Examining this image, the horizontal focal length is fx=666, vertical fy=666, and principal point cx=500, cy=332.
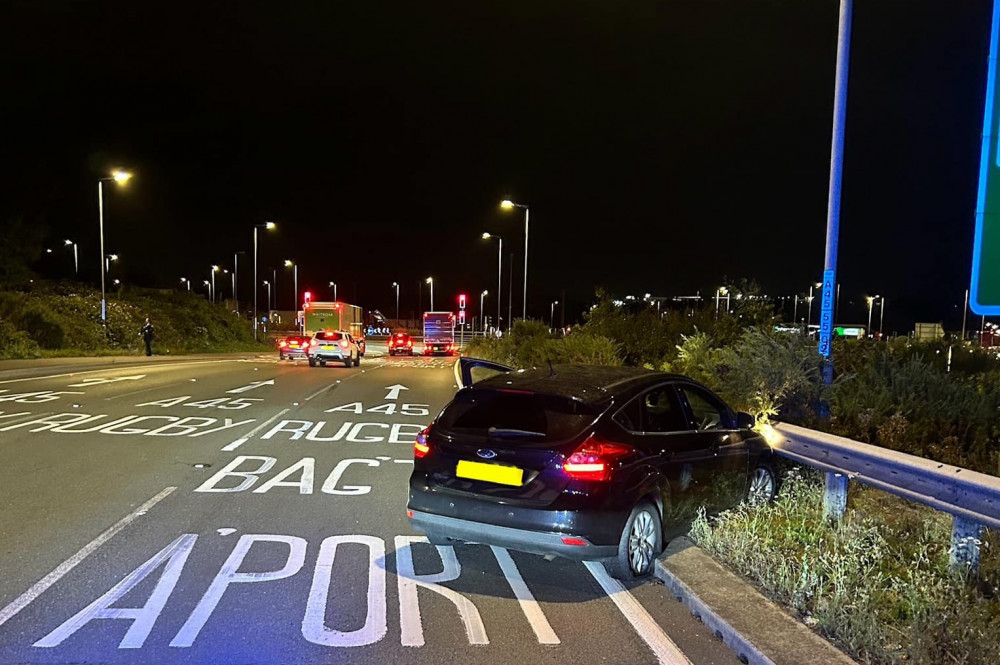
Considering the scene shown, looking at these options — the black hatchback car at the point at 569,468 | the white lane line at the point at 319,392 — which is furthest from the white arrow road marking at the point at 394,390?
the black hatchback car at the point at 569,468

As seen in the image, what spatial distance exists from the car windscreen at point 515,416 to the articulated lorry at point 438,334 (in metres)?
42.7

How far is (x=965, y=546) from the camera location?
427cm

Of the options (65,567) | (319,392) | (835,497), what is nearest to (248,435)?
(65,567)

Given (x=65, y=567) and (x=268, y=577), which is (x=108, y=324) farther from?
(x=268, y=577)

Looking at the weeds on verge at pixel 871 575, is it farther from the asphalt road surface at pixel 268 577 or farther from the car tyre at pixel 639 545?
the asphalt road surface at pixel 268 577

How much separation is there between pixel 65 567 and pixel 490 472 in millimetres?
3174

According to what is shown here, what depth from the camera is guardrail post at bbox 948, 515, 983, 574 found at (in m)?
4.22

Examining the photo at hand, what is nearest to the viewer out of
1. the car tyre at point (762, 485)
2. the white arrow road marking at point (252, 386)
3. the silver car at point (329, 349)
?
the car tyre at point (762, 485)

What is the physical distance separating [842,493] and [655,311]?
14.5m

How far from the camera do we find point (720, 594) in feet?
14.1

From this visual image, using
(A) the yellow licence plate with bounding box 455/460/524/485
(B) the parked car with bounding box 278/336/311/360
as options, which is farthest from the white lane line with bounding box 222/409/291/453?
(B) the parked car with bounding box 278/336/311/360

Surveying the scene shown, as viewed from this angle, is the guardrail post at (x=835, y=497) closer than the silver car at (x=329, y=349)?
Yes

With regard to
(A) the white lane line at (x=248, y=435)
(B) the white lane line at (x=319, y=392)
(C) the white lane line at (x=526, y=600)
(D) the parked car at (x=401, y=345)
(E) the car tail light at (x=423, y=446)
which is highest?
(E) the car tail light at (x=423, y=446)

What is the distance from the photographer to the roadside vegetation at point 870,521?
3.67m
